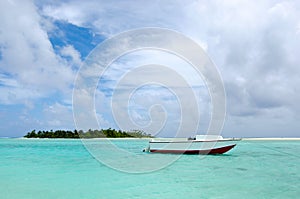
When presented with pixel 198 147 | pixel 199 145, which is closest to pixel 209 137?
pixel 199 145

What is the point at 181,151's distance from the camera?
23359 mm

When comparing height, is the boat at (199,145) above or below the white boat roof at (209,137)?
below

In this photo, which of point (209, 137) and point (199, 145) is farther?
point (199, 145)

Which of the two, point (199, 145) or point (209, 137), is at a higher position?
point (209, 137)

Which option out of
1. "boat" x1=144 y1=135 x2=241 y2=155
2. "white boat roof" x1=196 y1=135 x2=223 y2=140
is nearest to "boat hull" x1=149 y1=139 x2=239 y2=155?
"boat" x1=144 y1=135 x2=241 y2=155

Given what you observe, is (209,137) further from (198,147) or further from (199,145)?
(198,147)

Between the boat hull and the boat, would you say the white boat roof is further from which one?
the boat hull

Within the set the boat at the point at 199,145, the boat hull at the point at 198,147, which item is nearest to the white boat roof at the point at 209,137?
the boat at the point at 199,145

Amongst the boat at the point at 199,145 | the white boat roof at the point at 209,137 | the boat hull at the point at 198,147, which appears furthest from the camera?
the boat hull at the point at 198,147

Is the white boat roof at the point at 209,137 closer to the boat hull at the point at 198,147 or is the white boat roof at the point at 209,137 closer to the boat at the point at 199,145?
the boat at the point at 199,145

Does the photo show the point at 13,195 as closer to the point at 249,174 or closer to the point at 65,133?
the point at 249,174

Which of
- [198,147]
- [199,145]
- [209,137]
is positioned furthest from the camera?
[198,147]

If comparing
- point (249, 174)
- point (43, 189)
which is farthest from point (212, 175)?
point (43, 189)

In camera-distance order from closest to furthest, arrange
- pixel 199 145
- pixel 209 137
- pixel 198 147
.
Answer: pixel 209 137 < pixel 199 145 < pixel 198 147
